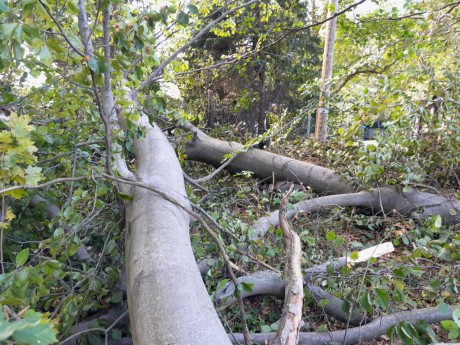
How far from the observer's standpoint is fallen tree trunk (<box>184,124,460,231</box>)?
10.3ft

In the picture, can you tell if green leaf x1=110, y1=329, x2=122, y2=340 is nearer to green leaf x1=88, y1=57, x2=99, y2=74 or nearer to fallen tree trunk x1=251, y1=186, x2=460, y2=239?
green leaf x1=88, y1=57, x2=99, y2=74

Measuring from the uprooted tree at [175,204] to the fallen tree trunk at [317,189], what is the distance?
0.06 ft

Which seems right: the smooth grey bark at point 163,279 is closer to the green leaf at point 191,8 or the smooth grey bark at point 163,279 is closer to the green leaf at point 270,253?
the green leaf at point 270,253

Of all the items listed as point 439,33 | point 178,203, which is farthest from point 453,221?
point 178,203

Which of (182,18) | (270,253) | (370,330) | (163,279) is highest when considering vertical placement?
(182,18)

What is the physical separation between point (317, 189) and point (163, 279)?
314 centimetres

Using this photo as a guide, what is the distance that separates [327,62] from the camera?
565 cm

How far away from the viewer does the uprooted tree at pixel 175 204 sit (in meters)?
1.18

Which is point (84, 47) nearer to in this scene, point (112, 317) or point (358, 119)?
point (112, 317)

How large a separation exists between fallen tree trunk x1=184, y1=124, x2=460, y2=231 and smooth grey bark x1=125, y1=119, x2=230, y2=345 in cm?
96

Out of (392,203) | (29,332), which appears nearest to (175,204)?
(29,332)

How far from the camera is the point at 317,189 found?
13.1ft

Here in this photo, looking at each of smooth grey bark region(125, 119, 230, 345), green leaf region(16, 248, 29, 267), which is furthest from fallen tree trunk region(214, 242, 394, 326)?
green leaf region(16, 248, 29, 267)

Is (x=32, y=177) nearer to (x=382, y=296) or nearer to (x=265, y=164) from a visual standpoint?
(x=382, y=296)
